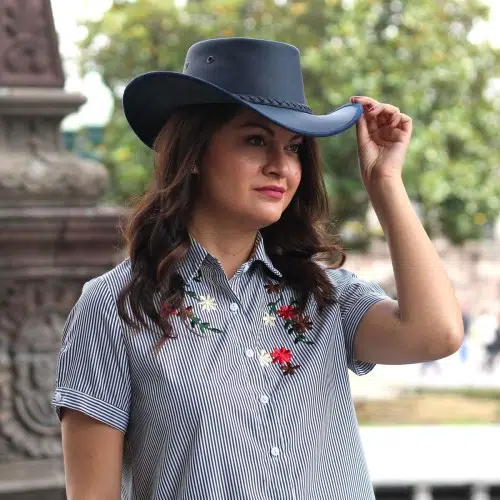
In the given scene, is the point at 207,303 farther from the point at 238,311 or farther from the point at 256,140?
the point at 256,140

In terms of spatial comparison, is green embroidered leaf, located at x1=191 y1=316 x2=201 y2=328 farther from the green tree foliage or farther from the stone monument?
the green tree foliage

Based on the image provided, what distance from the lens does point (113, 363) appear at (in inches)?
72.3

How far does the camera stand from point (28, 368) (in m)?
3.96

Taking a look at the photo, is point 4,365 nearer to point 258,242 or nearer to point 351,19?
point 258,242

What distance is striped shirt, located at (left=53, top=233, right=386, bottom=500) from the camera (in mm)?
1800

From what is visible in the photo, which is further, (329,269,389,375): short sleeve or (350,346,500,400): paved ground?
(350,346,500,400): paved ground

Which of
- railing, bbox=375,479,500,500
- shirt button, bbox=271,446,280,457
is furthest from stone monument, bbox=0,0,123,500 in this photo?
railing, bbox=375,479,500,500

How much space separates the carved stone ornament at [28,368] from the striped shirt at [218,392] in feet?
6.75

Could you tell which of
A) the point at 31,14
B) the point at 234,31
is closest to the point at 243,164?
the point at 31,14

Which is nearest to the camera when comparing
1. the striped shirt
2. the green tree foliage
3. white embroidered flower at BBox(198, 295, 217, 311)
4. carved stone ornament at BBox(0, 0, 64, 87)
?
the striped shirt

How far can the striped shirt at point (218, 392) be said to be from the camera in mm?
1800

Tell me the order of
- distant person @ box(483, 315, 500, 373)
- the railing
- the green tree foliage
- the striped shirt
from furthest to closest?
distant person @ box(483, 315, 500, 373) < the green tree foliage < the railing < the striped shirt

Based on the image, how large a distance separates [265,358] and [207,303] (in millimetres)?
132

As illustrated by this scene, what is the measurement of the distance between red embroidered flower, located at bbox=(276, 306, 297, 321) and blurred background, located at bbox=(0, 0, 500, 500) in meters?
1.99
